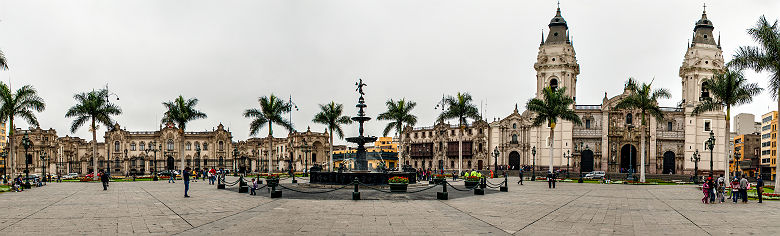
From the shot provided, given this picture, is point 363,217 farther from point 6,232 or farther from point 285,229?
point 6,232

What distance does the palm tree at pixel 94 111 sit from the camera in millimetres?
42000

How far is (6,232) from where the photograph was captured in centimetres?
1184

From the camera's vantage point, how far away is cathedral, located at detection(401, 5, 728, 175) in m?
61.6

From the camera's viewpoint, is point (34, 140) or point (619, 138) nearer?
point (619, 138)

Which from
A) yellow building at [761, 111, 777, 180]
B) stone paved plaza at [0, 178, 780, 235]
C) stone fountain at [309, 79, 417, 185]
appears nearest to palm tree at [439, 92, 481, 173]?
stone fountain at [309, 79, 417, 185]

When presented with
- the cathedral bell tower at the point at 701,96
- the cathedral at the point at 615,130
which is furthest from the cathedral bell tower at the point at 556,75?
the cathedral bell tower at the point at 701,96

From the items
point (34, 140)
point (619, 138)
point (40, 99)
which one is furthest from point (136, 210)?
point (34, 140)

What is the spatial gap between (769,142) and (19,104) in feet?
353

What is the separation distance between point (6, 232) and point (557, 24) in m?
64.8

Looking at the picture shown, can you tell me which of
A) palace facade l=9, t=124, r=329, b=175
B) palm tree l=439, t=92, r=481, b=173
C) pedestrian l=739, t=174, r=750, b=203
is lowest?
palace facade l=9, t=124, r=329, b=175

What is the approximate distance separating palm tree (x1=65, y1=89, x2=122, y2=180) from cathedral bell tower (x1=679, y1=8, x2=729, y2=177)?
209 feet

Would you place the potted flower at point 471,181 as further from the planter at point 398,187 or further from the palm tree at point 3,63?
the palm tree at point 3,63

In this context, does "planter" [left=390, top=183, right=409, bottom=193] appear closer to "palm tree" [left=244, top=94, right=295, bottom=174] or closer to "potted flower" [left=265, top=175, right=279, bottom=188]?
"potted flower" [left=265, top=175, right=279, bottom=188]

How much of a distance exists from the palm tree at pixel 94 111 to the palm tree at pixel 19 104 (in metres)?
5.39
